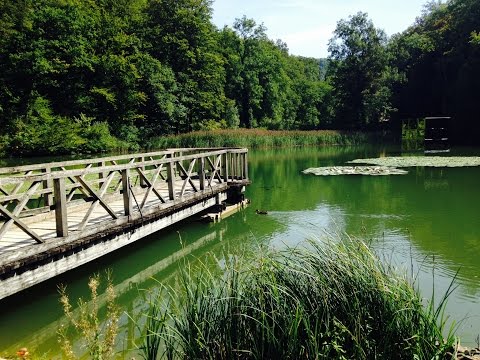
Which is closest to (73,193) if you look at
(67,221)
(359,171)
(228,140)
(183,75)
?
(67,221)

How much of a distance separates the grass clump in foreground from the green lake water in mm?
647

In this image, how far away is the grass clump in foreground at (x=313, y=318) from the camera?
3723 millimetres

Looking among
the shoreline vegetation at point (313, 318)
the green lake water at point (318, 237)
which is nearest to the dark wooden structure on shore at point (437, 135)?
the green lake water at point (318, 237)

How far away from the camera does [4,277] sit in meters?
5.90

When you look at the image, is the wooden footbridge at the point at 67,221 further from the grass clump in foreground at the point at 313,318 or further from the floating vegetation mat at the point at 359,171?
the floating vegetation mat at the point at 359,171

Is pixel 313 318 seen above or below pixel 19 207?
below

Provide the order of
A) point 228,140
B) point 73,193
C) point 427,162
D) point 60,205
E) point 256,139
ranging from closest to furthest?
1. point 60,205
2. point 73,193
3. point 427,162
4. point 228,140
5. point 256,139

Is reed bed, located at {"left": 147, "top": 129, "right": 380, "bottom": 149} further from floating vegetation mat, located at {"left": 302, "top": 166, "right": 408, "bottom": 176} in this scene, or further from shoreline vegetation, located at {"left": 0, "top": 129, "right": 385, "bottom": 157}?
floating vegetation mat, located at {"left": 302, "top": 166, "right": 408, "bottom": 176}

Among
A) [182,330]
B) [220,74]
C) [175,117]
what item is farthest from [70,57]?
[182,330]

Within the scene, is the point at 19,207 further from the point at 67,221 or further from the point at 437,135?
the point at 437,135

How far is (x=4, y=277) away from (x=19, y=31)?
35.9 metres

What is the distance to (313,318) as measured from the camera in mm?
4039

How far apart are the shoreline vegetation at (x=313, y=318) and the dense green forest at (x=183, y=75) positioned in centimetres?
3152

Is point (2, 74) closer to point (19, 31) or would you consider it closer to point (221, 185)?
point (19, 31)
